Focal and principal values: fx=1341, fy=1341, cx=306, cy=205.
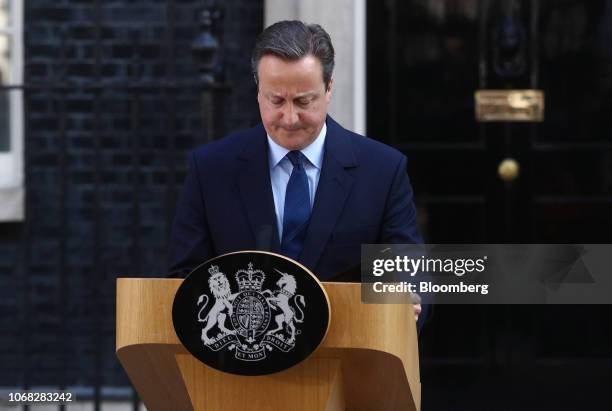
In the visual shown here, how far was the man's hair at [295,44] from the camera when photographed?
282 cm

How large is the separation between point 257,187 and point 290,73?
0.39 m

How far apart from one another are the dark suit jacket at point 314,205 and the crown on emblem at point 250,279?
0.52m

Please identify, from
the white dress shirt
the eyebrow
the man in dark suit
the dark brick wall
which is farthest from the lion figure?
the dark brick wall

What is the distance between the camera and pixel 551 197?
21.5ft

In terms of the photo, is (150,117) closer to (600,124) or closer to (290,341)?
(600,124)

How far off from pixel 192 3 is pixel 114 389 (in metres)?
1.92

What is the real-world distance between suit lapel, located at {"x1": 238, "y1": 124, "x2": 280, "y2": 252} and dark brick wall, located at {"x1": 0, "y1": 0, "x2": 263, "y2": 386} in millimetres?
3357

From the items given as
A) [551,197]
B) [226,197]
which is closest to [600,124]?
[551,197]

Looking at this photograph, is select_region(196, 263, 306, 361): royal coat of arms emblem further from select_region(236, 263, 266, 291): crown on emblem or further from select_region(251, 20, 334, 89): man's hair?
select_region(251, 20, 334, 89): man's hair

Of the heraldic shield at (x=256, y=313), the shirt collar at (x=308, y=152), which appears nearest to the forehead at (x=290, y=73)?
the shirt collar at (x=308, y=152)

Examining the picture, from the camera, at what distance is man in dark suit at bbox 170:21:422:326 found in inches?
120

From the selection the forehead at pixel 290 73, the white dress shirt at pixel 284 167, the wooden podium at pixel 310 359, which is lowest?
the wooden podium at pixel 310 359

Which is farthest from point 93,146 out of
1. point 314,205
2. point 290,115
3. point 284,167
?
point 290,115

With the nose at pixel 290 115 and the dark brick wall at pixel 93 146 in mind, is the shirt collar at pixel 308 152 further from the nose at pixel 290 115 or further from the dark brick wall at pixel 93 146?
the dark brick wall at pixel 93 146
